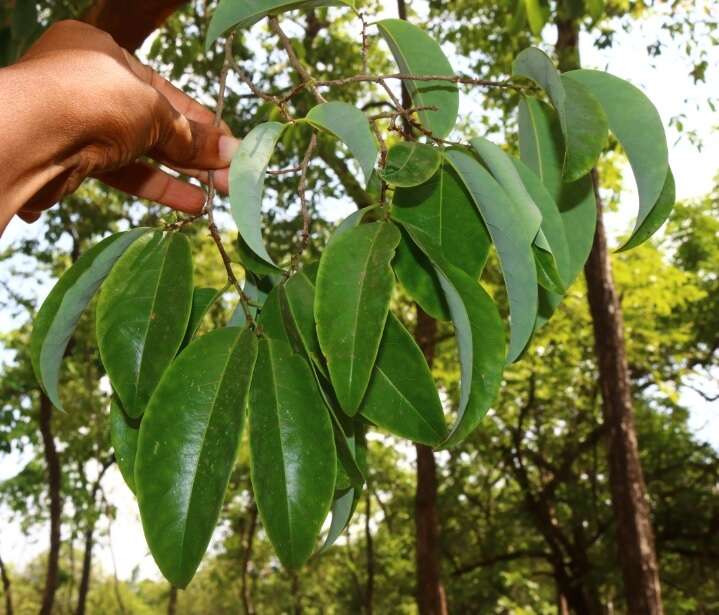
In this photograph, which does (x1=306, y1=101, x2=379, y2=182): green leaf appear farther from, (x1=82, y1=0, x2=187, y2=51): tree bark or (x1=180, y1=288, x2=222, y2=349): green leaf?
(x1=82, y1=0, x2=187, y2=51): tree bark

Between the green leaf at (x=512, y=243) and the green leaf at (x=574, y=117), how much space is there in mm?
56

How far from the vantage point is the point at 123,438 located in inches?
31.3

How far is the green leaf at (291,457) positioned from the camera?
0.69 meters

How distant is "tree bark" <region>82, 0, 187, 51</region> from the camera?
1041mm

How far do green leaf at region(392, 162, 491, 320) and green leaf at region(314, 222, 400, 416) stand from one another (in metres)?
0.09

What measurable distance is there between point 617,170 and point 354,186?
342 centimetres

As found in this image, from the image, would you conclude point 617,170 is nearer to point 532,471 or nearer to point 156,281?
point 532,471

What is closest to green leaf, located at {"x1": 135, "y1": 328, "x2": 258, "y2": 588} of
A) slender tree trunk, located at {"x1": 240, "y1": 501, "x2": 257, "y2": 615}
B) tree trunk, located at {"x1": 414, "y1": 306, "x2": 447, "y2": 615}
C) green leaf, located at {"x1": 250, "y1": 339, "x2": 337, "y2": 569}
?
green leaf, located at {"x1": 250, "y1": 339, "x2": 337, "y2": 569}

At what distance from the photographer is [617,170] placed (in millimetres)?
8469

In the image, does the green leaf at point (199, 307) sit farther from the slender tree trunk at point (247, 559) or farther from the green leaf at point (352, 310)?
the slender tree trunk at point (247, 559)

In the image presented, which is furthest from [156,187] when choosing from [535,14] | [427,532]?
[427,532]

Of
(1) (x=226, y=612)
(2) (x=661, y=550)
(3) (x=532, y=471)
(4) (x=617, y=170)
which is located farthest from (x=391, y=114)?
(1) (x=226, y=612)

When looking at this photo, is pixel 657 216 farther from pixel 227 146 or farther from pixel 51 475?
pixel 51 475

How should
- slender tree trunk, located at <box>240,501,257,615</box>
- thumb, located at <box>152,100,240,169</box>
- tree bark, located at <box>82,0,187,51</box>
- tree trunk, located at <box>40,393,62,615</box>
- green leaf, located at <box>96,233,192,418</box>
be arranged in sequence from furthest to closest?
slender tree trunk, located at <box>240,501,257,615</box> → tree trunk, located at <box>40,393,62,615</box> → tree bark, located at <box>82,0,187,51</box> → thumb, located at <box>152,100,240,169</box> → green leaf, located at <box>96,233,192,418</box>
